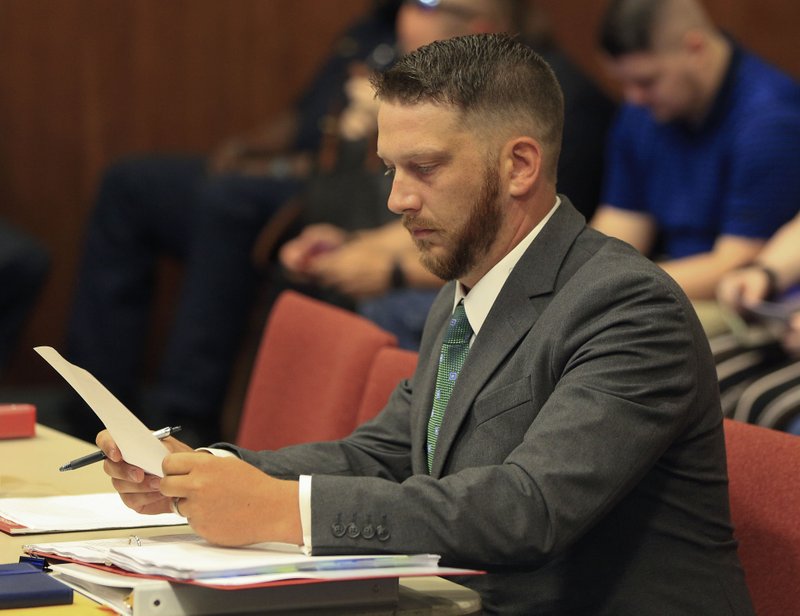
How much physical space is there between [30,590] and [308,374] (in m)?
1.30

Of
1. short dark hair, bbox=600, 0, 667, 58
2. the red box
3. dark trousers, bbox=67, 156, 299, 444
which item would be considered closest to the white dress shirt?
the red box

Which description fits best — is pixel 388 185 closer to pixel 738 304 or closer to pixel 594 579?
pixel 738 304

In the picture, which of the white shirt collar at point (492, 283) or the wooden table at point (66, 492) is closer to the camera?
the wooden table at point (66, 492)

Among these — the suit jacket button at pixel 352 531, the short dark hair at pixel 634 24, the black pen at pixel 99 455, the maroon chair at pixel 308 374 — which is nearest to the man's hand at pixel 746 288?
the short dark hair at pixel 634 24

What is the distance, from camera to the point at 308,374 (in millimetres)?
2799

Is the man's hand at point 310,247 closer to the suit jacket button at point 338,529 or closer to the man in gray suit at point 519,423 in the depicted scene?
the man in gray suit at point 519,423

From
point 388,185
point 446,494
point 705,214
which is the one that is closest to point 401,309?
point 388,185

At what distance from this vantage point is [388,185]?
4.12 meters

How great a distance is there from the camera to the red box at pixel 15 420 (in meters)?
2.49

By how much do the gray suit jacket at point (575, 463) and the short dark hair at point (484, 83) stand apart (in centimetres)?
15

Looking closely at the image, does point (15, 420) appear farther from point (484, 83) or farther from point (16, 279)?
point (16, 279)

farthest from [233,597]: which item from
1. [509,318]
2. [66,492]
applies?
[66,492]

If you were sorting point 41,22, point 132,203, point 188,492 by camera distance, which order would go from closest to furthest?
1. point 188,492
2. point 132,203
3. point 41,22

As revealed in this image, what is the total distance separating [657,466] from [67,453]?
3.61ft
